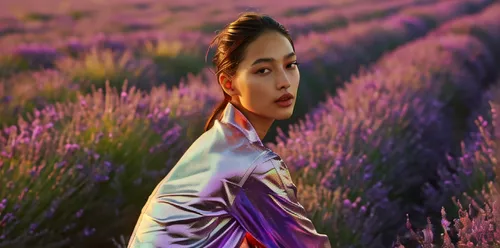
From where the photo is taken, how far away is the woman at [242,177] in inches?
71.1

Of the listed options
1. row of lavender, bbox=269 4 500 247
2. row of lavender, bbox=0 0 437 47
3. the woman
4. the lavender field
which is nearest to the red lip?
the woman

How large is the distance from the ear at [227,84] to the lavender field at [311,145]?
57cm

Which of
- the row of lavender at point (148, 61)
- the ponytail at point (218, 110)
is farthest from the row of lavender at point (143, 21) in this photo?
the ponytail at point (218, 110)

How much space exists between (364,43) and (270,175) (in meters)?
7.10

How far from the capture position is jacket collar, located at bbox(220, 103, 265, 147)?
6.20 feet

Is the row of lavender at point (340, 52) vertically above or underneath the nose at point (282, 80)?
underneath

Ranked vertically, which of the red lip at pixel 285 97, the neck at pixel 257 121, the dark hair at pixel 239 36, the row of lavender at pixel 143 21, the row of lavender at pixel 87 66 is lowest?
the row of lavender at pixel 143 21

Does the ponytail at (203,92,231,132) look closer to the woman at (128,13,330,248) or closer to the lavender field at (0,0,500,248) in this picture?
the woman at (128,13,330,248)

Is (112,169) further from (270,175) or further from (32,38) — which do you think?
(32,38)

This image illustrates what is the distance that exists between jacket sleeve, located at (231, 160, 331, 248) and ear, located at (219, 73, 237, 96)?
0.29 m

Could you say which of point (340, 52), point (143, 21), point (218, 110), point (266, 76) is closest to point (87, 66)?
point (340, 52)

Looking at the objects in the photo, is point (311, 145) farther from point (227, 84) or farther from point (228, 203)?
point (228, 203)

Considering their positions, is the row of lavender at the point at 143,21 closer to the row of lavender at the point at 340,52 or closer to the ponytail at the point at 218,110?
the row of lavender at the point at 340,52

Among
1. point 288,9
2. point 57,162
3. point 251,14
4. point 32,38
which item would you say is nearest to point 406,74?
point 57,162
